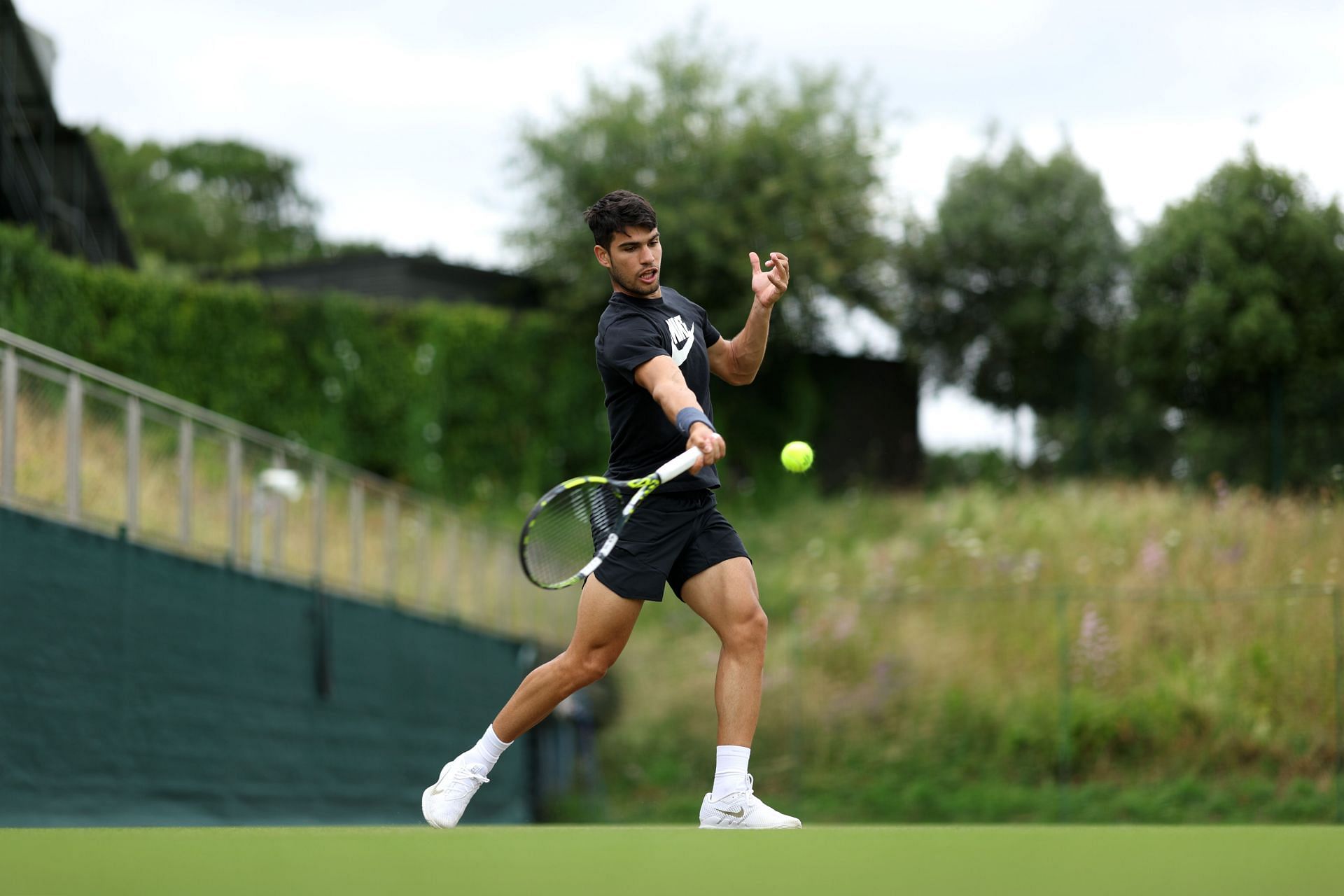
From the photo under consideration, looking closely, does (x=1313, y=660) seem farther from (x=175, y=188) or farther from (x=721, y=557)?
(x=175, y=188)

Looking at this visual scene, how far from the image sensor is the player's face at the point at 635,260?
5.13m

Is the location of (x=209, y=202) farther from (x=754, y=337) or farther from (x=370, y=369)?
(x=754, y=337)

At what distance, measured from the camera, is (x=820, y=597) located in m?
20.8

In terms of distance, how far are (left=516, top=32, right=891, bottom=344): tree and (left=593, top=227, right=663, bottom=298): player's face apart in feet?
68.6

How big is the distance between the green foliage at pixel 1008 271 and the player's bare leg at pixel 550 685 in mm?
23173

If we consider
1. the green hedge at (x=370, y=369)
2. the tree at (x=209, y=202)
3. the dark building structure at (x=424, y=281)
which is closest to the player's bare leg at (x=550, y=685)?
the green hedge at (x=370, y=369)

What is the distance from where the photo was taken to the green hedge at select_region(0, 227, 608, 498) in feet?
74.5

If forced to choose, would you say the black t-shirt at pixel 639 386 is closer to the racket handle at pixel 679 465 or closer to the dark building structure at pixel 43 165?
the racket handle at pixel 679 465

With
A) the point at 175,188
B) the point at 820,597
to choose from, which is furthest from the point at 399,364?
the point at 175,188

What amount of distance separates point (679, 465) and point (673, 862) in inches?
57.3

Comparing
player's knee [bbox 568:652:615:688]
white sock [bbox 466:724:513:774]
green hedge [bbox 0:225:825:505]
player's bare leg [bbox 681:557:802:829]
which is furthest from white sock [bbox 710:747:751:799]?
green hedge [bbox 0:225:825:505]

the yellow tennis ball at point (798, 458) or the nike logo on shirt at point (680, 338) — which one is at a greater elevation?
the nike logo on shirt at point (680, 338)

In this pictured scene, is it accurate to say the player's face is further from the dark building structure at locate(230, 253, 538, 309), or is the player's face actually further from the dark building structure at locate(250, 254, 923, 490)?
the dark building structure at locate(230, 253, 538, 309)

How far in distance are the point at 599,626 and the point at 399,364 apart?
20620 mm
